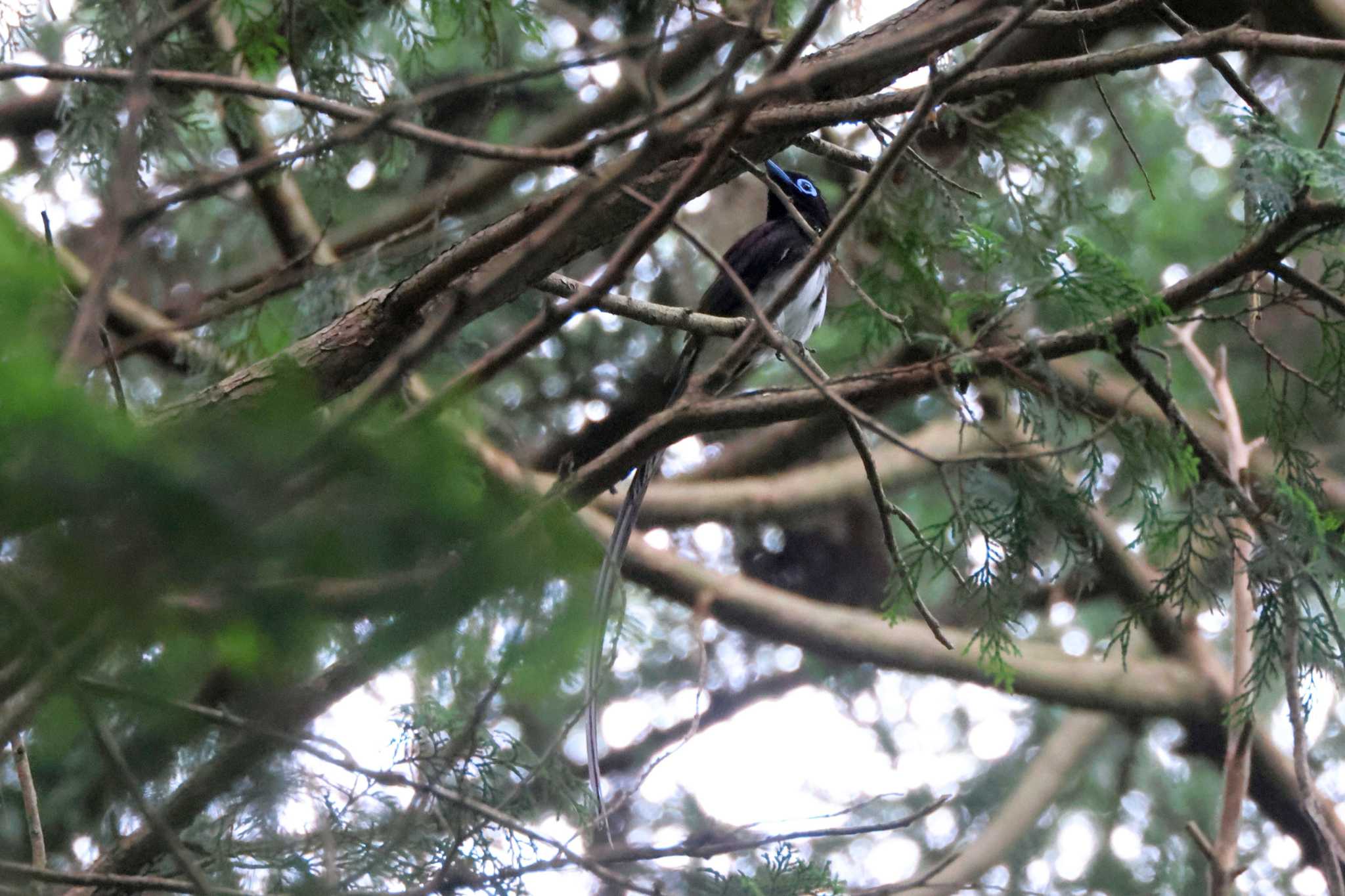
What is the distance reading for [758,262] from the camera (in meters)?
4.57

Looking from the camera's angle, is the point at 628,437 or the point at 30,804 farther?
the point at 628,437

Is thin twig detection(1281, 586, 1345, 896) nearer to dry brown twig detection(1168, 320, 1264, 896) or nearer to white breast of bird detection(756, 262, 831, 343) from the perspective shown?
dry brown twig detection(1168, 320, 1264, 896)

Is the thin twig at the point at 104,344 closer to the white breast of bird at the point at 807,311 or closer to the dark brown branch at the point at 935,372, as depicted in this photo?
the dark brown branch at the point at 935,372

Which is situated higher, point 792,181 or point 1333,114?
point 792,181

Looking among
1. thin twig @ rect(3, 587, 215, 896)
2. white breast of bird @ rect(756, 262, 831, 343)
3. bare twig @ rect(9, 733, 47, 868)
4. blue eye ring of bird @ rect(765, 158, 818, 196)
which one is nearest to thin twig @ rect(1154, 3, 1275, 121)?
white breast of bird @ rect(756, 262, 831, 343)

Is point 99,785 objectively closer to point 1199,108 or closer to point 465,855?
point 465,855

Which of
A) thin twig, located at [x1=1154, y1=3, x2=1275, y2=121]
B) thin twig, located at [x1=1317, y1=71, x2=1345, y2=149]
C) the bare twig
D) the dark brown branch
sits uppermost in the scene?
thin twig, located at [x1=1154, y1=3, x2=1275, y2=121]

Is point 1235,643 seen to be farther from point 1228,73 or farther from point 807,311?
point 1228,73

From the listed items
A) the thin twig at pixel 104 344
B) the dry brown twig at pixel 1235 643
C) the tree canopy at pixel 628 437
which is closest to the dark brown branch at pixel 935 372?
the tree canopy at pixel 628 437

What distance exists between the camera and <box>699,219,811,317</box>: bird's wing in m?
4.50

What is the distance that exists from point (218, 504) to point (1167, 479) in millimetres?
2678

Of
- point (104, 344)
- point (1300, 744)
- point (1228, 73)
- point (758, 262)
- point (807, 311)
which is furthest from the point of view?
point (758, 262)

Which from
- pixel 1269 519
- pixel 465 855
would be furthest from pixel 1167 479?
pixel 465 855

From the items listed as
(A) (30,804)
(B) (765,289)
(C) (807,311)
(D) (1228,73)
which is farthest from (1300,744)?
(A) (30,804)
